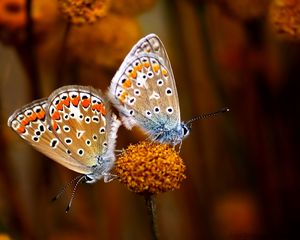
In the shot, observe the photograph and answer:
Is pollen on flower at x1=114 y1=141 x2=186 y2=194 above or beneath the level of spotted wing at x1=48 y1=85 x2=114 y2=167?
beneath

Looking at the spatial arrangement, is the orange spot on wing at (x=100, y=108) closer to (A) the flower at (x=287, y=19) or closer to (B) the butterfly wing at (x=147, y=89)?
(B) the butterfly wing at (x=147, y=89)

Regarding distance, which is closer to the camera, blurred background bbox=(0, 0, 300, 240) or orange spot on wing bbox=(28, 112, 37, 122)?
orange spot on wing bbox=(28, 112, 37, 122)

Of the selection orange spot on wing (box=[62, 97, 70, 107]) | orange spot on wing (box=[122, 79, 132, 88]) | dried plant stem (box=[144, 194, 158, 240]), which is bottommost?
dried plant stem (box=[144, 194, 158, 240])

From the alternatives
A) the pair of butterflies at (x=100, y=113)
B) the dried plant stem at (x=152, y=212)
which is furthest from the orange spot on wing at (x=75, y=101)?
the dried plant stem at (x=152, y=212)

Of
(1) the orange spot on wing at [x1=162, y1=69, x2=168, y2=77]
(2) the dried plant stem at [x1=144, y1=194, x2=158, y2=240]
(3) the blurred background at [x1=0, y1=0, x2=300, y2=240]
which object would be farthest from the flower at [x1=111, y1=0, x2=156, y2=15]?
(2) the dried plant stem at [x1=144, y1=194, x2=158, y2=240]

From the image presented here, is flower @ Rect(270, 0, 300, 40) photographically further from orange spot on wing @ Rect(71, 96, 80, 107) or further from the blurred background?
orange spot on wing @ Rect(71, 96, 80, 107)

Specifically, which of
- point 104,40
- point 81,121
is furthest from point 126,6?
point 81,121
